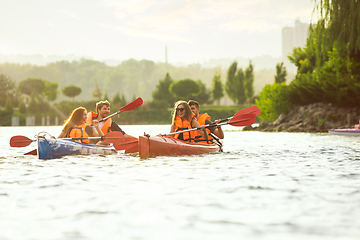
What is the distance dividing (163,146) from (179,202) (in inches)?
190

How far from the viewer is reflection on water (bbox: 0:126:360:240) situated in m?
3.27

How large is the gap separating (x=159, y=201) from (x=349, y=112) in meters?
23.3

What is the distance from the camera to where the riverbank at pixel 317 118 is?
81.7 ft

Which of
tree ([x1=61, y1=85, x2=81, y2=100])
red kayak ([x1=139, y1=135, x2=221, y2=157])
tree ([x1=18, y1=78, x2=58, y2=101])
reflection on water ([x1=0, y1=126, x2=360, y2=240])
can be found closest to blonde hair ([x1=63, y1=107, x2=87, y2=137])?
red kayak ([x1=139, y1=135, x2=221, y2=157])

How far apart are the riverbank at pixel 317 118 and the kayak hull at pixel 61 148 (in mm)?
18856

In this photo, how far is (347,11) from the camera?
59.4ft

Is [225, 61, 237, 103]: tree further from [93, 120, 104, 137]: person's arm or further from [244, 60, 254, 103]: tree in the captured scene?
[93, 120, 104, 137]: person's arm

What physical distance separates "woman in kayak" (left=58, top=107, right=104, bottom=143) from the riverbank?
61.4ft

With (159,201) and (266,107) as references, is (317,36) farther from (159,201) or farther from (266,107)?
(159,201)

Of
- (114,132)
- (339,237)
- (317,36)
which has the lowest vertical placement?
(339,237)

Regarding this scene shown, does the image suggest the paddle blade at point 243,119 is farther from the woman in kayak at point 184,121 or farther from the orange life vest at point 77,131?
the orange life vest at point 77,131

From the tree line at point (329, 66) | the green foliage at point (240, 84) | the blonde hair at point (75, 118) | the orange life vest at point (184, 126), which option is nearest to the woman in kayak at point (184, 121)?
the orange life vest at point (184, 126)

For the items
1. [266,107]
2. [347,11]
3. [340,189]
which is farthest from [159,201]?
[266,107]

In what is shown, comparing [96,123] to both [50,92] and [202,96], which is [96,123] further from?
[50,92]
